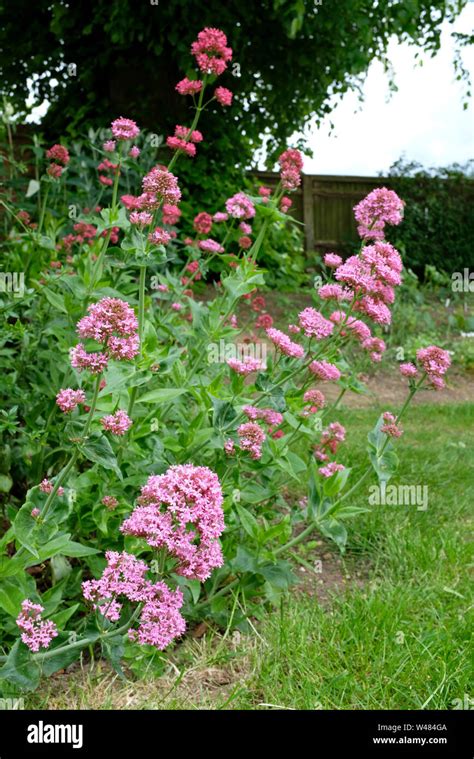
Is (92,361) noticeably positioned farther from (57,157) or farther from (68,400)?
(57,157)

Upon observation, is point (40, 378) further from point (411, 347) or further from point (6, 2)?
point (6, 2)

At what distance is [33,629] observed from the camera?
2006 mm

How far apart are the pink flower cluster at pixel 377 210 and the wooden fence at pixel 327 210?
462 inches

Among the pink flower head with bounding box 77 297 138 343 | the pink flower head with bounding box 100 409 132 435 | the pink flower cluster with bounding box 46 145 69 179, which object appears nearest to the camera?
the pink flower head with bounding box 77 297 138 343

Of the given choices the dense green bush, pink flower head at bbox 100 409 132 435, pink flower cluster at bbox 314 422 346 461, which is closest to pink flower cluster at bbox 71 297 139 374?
pink flower head at bbox 100 409 132 435

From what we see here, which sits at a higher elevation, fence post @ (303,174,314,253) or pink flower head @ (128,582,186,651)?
fence post @ (303,174,314,253)

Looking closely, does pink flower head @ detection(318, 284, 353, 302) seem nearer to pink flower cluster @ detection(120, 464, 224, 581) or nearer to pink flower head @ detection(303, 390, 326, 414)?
pink flower head @ detection(303, 390, 326, 414)

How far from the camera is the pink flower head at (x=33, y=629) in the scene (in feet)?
6.53

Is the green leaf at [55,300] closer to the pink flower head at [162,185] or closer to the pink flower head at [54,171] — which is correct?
the pink flower head at [162,185]

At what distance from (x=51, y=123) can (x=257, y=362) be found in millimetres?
9133

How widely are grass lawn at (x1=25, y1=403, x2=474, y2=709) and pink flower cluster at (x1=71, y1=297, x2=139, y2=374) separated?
115 cm

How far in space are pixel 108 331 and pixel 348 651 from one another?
4.84 ft

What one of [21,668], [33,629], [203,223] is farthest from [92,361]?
[203,223]

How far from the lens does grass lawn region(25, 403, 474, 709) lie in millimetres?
2449
